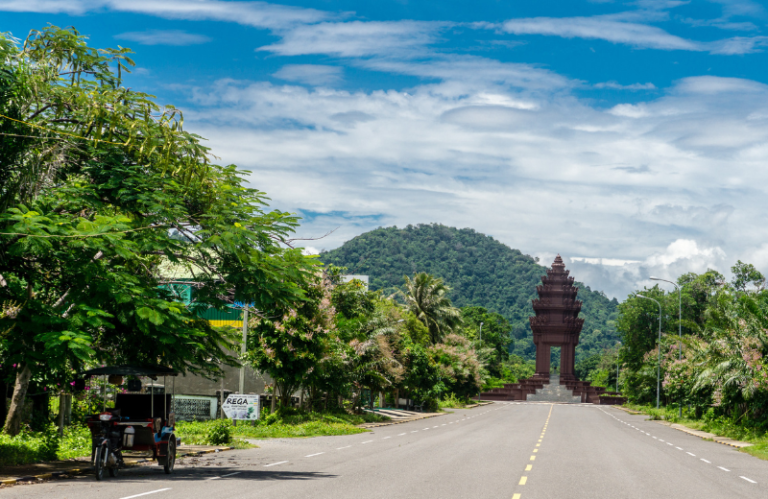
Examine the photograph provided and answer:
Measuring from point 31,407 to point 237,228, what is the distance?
11.8 metres

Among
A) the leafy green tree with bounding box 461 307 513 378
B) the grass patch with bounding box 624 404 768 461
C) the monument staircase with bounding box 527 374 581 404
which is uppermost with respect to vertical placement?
the leafy green tree with bounding box 461 307 513 378

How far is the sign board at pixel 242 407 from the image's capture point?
2584cm

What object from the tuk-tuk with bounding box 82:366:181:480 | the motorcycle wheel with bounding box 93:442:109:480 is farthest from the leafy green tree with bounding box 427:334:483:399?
the motorcycle wheel with bounding box 93:442:109:480

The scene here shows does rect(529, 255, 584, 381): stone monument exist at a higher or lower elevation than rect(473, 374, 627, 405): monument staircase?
higher

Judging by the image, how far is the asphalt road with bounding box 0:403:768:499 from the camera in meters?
12.9

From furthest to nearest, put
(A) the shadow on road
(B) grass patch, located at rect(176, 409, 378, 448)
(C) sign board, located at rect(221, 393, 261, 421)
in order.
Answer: (B) grass patch, located at rect(176, 409, 378, 448) < (C) sign board, located at rect(221, 393, 261, 421) < (A) the shadow on road

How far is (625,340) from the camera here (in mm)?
78312

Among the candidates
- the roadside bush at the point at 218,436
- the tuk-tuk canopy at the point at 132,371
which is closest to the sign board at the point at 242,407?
the roadside bush at the point at 218,436

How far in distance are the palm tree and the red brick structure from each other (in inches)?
1142

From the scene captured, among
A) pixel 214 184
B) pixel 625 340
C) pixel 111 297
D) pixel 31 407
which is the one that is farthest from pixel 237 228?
pixel 625 340

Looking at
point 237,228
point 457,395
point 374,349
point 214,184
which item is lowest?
point 457,395

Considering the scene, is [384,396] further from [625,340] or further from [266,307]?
[266,307]

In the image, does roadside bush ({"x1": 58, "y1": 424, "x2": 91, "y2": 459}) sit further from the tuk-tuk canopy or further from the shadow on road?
the tuk-tuk canopy

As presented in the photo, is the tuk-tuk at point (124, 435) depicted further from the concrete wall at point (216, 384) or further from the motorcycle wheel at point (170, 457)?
the concrete wall at point (216, 384)
